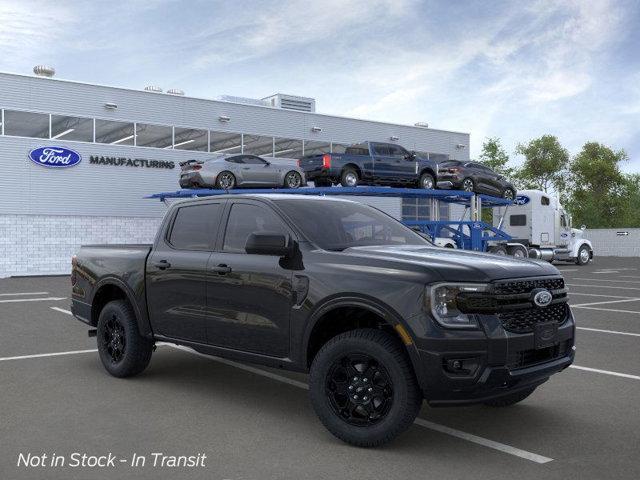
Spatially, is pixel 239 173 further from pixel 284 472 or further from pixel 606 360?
pixel 284 472

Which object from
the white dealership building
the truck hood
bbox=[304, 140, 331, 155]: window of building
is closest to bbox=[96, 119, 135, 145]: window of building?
the white dealership building

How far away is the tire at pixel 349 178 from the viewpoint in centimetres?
2258

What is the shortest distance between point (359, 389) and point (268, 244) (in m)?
1.26

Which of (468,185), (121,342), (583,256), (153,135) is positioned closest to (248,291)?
(121,342)

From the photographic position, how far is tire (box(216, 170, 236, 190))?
23797 millimetres

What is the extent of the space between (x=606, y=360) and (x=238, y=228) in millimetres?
4726

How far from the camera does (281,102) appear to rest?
36625 millimetres

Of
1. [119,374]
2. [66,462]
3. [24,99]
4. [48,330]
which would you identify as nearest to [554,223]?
[24,99]

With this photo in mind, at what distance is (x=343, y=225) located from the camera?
5.90 m

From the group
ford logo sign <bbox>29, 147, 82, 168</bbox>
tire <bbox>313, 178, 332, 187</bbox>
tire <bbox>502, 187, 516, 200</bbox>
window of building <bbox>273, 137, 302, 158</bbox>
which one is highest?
window of building <bbox>273, 137, 302, 158</bbox>

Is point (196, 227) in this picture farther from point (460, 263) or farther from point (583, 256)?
point (583, 256)

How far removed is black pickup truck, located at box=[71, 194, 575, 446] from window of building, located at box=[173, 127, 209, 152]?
24.9 meters

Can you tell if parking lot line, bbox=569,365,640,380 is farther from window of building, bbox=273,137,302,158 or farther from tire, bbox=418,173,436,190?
window of building, bbox=273,137,302,158

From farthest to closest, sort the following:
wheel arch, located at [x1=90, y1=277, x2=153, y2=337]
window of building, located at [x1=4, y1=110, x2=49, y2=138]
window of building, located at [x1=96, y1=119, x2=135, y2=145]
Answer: window of building, located at [x1=96, y1=119, x2=135, y2=145] → window of building, located at [x1=4, y1=110, x2=49, y2=138] → wheel arch, located at [x1=90, y1=277, x2=153, y2=337]
